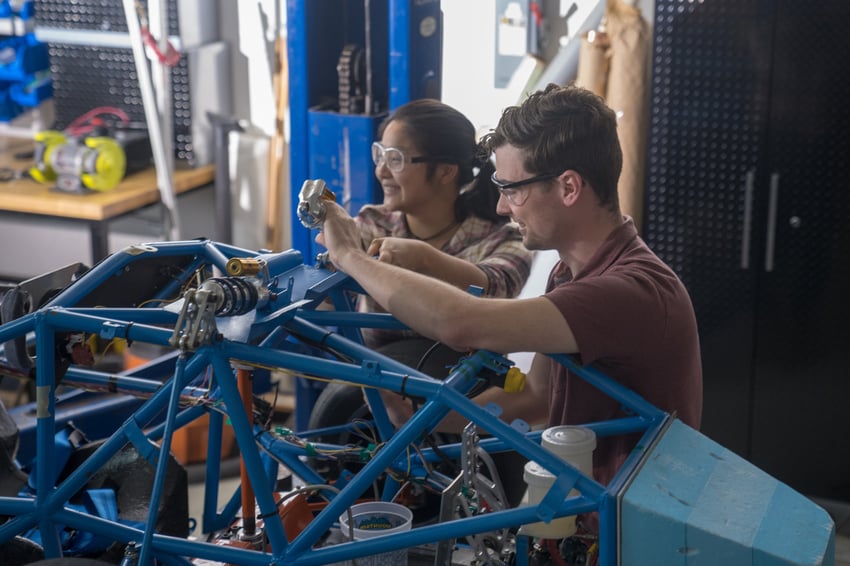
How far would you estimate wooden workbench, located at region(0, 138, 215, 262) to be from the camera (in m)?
4.64

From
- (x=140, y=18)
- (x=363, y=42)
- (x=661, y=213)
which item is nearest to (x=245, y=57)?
(x=140, y=18)

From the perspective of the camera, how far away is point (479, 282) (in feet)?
9.57

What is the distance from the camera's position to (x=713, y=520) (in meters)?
1.90

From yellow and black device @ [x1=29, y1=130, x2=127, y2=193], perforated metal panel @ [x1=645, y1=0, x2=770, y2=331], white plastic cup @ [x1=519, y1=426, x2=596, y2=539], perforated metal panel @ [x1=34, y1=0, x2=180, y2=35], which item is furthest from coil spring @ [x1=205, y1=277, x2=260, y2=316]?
perforated metal panel @ [x1=34, y1=0, x2=180, y2=35]

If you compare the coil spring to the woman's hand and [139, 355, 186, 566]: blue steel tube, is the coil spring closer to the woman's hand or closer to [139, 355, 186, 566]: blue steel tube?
[139, 355, 186, 566]: blue steel tube

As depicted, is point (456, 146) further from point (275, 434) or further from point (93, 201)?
point (93, 201)

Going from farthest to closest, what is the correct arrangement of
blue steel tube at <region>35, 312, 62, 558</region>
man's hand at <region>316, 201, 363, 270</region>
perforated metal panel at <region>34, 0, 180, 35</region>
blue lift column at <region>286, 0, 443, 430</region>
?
perforated metal panel at <region>34, 0, 180, 35</region> → blue lift column at <region>286, 0, 443, 430</region> → man's hand at <region>316, 201, 363, 270</region> → blue steel tube at <region>35, 312, 62, 558</region>

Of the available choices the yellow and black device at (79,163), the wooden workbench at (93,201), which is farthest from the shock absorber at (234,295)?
the yellow and black device at (79,163)

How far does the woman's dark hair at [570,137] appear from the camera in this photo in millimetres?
2273

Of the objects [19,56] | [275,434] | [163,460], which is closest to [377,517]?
[275,434]

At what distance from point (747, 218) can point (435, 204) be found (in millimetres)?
1438

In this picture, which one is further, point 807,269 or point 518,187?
point 807,269

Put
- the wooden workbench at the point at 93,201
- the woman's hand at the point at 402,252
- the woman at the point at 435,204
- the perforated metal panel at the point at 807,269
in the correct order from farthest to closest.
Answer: the wooden workbench at the point at 93,201 → the perforated metal panel at the point at 807,269 → the woman at the point at 435,204 → the woman's hand at the point at 402,252

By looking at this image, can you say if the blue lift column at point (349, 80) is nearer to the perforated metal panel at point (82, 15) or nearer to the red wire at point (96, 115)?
the perforated metal panel at point (82, 15)
